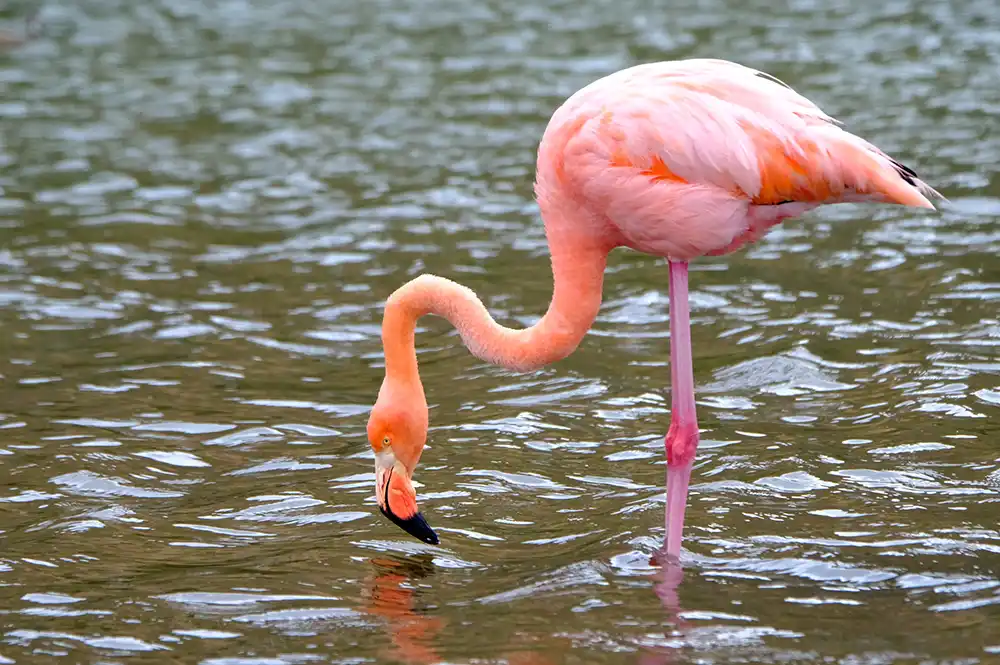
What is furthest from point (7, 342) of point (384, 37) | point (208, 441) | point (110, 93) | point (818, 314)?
point (384, 37)

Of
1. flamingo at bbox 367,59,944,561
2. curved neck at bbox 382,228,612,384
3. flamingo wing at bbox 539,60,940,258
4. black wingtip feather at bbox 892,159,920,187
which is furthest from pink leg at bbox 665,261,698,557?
black wingtip feather at bbox 892,159,920,187

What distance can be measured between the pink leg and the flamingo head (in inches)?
39.3

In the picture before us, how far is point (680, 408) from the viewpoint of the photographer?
6.19 m

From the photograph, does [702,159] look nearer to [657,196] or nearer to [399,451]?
[657,196]

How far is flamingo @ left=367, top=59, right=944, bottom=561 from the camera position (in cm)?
585

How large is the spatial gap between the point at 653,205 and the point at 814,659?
1.88 m

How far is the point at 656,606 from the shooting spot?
18.2 ft

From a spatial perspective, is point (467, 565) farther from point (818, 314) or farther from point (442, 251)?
point (442, 251)

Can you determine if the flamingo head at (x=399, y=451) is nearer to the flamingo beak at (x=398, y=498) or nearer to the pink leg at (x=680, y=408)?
the flamingo beak at (x=398, y=498)

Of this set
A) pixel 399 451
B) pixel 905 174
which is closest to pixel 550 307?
pixel 399 451

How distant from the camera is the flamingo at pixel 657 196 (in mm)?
5852

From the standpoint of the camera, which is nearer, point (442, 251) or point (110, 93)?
point (442, 251)

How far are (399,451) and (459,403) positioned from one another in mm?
2316

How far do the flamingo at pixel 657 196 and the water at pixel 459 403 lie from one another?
0.58 metres
